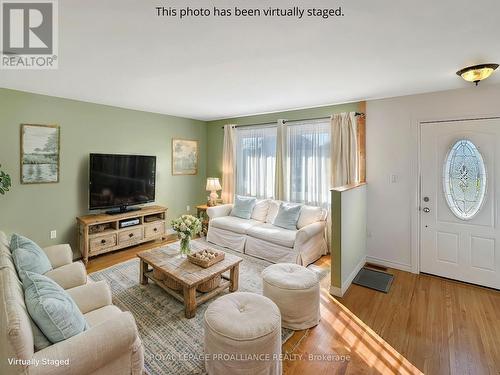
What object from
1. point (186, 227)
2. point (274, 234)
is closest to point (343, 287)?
point (274, 234)

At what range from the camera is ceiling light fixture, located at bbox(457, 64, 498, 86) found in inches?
89.1

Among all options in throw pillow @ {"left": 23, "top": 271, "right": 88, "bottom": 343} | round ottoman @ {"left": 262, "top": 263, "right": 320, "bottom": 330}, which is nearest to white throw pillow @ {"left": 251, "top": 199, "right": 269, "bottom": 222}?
round ottoman @ {"left": 262, "top": 263, "right": 320, "bottom": 330}

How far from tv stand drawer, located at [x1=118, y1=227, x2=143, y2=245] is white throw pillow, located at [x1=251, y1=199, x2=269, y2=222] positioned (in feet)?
6.41

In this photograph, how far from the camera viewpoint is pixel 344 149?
149 inches

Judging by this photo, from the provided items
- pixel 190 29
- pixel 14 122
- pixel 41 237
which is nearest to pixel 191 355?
pixel 190 29

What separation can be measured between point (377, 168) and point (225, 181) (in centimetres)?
296

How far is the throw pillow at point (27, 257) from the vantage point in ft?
5.68

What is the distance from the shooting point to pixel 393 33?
5.88ft

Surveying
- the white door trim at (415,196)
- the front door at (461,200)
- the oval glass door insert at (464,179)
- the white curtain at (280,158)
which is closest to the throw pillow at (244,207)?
the white curtain at (280,158)

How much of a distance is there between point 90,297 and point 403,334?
8.61 ft

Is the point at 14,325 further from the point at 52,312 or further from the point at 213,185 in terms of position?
the point at 213,185

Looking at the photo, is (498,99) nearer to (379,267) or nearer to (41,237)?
(379,267)

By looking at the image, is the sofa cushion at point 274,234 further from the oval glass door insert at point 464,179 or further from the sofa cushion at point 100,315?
the sofa cushion at point 100,315

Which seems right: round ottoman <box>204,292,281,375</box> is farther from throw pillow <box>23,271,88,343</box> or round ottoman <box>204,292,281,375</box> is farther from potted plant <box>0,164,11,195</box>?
potted plant <box>0,164,11,195</box>
